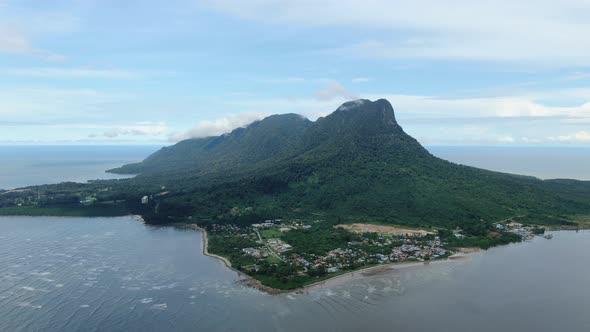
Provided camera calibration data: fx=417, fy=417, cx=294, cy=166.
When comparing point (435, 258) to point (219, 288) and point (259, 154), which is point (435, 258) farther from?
point (259, 154)

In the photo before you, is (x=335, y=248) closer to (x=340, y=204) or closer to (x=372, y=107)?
(x=340, y=204)

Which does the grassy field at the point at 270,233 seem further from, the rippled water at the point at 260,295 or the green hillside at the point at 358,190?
the rippled water at the point at 260,295

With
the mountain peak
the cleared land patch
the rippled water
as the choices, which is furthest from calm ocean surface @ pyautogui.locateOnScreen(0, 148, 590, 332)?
the mountain peak

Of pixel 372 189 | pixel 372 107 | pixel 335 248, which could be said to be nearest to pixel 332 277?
pixel 335 248

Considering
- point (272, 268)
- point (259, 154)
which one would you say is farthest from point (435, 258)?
point (259, 154)

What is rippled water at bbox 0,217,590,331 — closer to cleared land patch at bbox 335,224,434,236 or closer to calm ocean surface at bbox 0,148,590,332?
calm ocean surface at bbox 0,148,590,332

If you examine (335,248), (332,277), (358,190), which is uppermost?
(358,190)

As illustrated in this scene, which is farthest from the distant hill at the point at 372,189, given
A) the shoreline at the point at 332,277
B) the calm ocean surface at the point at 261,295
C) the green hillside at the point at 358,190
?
the calm ocean surface at the point at 261,295
